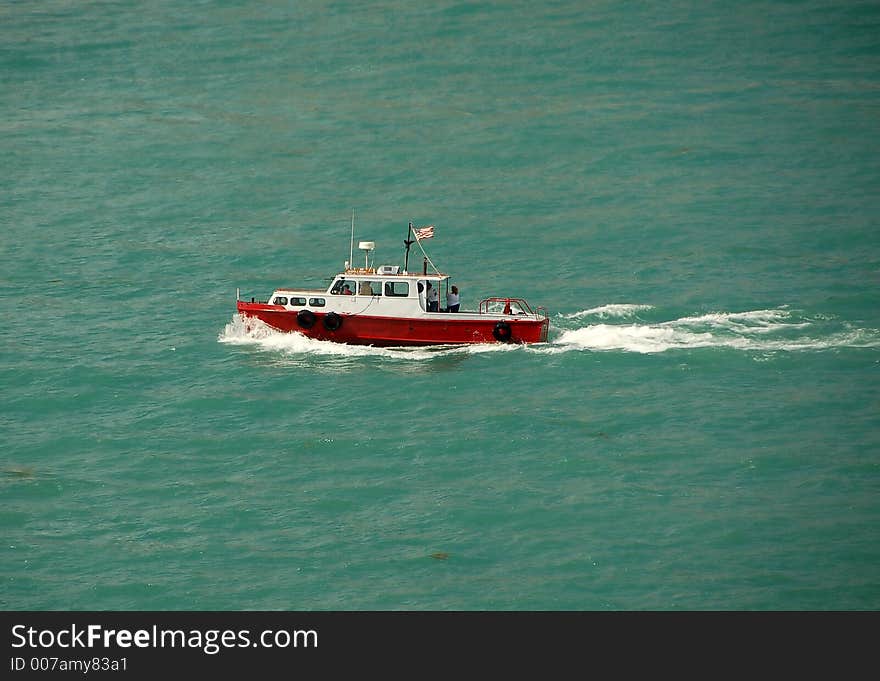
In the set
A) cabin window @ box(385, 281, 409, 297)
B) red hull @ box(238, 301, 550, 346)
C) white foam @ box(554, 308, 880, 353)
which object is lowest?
white foam @ box(554, 308, 880, 353)

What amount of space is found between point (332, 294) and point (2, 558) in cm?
2007

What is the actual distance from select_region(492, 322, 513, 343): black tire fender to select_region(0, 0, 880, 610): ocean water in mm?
1366

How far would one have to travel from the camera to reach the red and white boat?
196 feet

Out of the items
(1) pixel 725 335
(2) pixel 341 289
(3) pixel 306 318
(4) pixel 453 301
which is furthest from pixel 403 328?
(1) pixel 725 335

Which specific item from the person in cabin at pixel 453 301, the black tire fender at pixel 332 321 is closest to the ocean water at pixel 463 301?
the black tire fender at pixel 332 321

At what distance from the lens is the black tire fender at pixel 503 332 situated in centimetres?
5906

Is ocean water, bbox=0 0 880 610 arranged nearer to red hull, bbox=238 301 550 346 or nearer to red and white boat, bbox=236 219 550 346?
red hull, bbox=238 301 550 346

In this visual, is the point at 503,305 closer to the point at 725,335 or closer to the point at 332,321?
the point at 332,321

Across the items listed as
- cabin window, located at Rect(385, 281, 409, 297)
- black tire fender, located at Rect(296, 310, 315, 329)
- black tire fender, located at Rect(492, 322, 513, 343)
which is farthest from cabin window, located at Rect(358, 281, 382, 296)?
black tire fender, located at Rect(492, 322, 513, 343)

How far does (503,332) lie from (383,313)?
5081mm

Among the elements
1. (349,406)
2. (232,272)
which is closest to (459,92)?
(232,272)

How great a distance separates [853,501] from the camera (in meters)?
45.0

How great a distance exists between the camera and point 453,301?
59.9 meters
